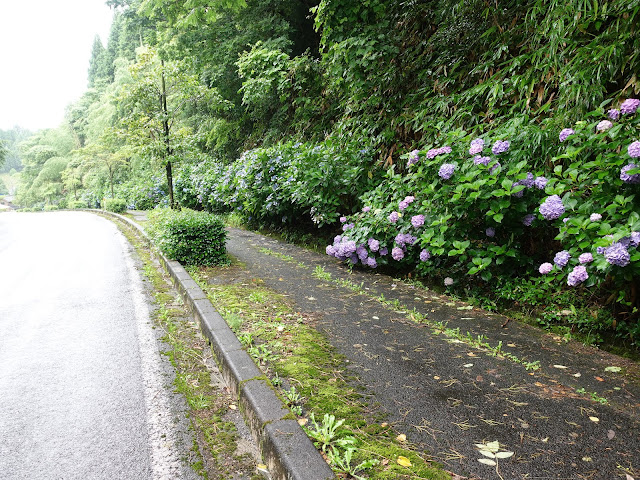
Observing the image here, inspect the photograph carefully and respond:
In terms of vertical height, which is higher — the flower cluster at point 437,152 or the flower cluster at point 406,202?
the flower cluster at point 437,152

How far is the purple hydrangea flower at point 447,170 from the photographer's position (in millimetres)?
4074

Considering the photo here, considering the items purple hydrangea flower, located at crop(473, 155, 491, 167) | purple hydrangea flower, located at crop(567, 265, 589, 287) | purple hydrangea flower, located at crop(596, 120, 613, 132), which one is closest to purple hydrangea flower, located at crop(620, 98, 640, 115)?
purple hydrangea flower, located at crop(596, 120, 613, 132)

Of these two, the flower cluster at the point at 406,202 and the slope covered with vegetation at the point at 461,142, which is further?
the flower cluster at the point at 406,202

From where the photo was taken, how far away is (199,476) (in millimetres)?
2049

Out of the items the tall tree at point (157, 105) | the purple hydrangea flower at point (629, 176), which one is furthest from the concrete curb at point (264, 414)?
the tall tree at point (157, 105)

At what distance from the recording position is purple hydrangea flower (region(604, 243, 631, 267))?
2.65 meters

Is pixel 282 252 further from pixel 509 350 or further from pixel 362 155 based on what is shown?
pixel 509 350

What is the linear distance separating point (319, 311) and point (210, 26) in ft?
40.0

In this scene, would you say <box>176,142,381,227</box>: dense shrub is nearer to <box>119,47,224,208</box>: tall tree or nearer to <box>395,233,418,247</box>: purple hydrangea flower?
<box>119,47,224,208</box>: tall tree

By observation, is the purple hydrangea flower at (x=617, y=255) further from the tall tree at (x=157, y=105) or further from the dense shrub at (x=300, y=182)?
the tall tree at (x=157, y=105)

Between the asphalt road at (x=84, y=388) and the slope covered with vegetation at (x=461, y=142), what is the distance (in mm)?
2885

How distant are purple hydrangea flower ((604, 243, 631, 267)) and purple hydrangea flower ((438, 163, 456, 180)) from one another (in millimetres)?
1666

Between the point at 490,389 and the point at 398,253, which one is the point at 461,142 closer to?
the point at 398,253

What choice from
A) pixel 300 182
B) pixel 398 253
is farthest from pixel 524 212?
pixel 300 182
